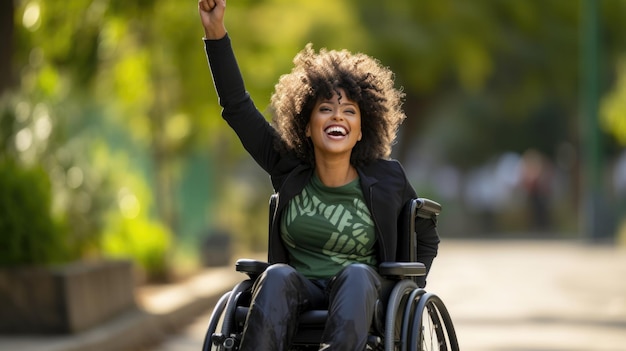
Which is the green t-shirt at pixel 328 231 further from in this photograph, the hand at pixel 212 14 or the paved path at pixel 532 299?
the paved path at pixel 532 299

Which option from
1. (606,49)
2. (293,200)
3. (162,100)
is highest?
(606,49)

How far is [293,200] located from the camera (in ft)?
18.8

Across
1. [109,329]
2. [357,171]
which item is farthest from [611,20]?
[357,171]

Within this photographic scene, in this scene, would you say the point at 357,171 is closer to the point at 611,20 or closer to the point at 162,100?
the point at 162,100

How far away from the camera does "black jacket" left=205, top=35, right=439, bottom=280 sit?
5.68 meters

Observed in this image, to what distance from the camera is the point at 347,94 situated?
5.75 metres

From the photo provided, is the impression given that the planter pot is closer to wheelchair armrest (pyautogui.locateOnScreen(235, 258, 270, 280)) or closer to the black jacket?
the black jacket

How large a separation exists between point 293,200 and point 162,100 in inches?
517

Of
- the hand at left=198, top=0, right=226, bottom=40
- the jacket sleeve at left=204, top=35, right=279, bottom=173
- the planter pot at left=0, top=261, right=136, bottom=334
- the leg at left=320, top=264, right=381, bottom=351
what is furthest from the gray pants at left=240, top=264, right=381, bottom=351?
the planter pot at left=0, top=261, right=136, bottom=334

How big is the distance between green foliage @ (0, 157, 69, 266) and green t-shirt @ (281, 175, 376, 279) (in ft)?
15.3

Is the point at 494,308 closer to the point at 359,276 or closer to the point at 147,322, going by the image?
the point at 147,322

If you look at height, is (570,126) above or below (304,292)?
above

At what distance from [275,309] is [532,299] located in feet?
30.2

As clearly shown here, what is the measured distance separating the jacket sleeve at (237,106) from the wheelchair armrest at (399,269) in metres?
0.70
